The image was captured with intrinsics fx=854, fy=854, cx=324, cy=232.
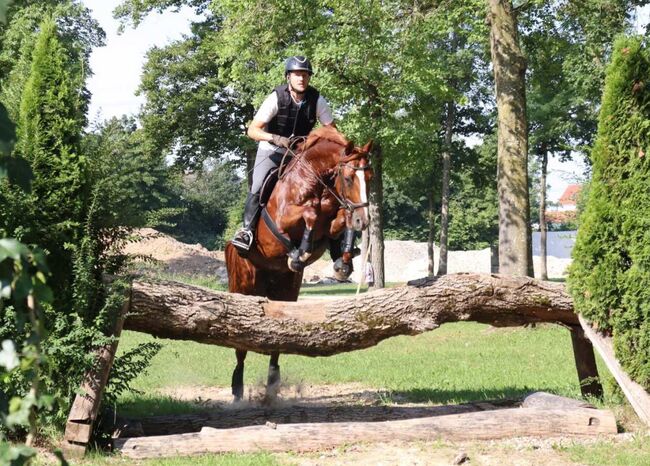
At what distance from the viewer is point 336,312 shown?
7.55 metres

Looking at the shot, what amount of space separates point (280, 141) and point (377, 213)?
16.9m

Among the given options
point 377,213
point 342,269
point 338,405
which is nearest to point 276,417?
point 338,405

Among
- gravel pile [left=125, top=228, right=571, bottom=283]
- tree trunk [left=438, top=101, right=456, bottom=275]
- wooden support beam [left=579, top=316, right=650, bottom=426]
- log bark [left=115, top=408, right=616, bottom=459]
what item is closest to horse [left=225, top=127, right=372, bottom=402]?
log bark [left=115, top=408, right=616, bottom=459]

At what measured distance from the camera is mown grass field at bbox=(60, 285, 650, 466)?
686cm

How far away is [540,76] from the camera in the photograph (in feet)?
71.4

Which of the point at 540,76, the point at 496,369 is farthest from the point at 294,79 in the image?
the point at 540,76

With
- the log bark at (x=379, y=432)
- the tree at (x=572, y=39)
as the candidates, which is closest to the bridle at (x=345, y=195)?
the log bark at (x=379, y=432)

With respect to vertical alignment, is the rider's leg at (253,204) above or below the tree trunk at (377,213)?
below

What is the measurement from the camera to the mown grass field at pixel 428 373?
270 inches

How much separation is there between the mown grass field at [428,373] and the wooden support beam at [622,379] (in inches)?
14.4

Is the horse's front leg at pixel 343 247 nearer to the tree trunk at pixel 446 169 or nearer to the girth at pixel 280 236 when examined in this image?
the girth at pixel 280 236

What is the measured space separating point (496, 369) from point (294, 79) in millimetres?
5477

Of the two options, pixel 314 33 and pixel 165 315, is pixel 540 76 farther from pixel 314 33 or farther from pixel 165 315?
pixel 165 315

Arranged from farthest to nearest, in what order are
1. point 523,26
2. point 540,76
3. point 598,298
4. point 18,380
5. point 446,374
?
1. point 540,76
2. point 523,26
3. point 446,374
4. point 598,298
5. point 18,380
